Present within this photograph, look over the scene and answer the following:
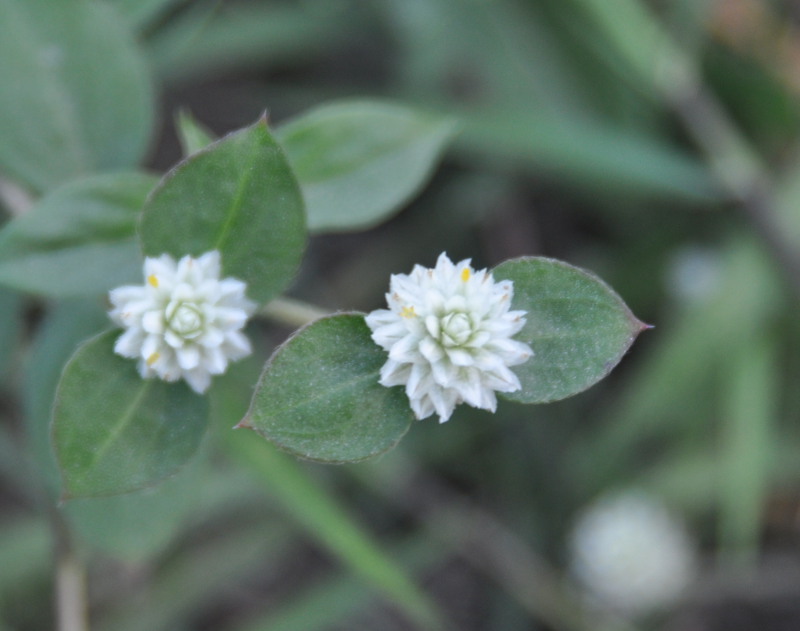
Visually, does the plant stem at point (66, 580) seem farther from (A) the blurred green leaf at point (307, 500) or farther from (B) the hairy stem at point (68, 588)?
(A) the blurred green leaf at point (307, 500)

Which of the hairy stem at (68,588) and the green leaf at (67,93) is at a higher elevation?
the green leaf at (67,93)

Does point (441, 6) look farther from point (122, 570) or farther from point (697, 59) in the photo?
point (122, 570)

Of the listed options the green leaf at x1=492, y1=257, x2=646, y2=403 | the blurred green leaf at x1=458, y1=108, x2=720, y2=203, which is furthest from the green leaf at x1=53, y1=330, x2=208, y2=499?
the blurred green leaf at x1=458, y1=108, x2=720, y2=203

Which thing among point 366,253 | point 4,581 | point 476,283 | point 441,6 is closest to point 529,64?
point 441,6

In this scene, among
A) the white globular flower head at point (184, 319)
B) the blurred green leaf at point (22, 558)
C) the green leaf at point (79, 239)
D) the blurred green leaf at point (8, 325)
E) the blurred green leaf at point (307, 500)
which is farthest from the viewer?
the blurred green leaf at point (22, 558)

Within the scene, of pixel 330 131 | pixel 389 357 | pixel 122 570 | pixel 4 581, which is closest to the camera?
pixel 389 357

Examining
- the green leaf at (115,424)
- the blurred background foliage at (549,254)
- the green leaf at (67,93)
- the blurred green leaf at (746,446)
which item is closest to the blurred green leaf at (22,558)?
the blurred background foliage at (549,254)

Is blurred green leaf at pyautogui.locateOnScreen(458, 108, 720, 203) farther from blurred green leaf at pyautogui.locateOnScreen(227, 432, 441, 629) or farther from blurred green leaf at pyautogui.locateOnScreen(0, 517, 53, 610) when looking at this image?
blurred green leaf at pyautogui.locateOnScreen(0, 517, 53, 610)

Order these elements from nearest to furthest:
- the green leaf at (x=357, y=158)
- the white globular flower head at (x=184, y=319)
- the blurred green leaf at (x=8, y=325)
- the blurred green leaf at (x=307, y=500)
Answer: the white globular flower head at (x=184, y=319) < the green leaf at (x=357, y=158) < the blurred green leaf at (x=8, y=325) < the blurred green leaf at (x=307, y=500)
